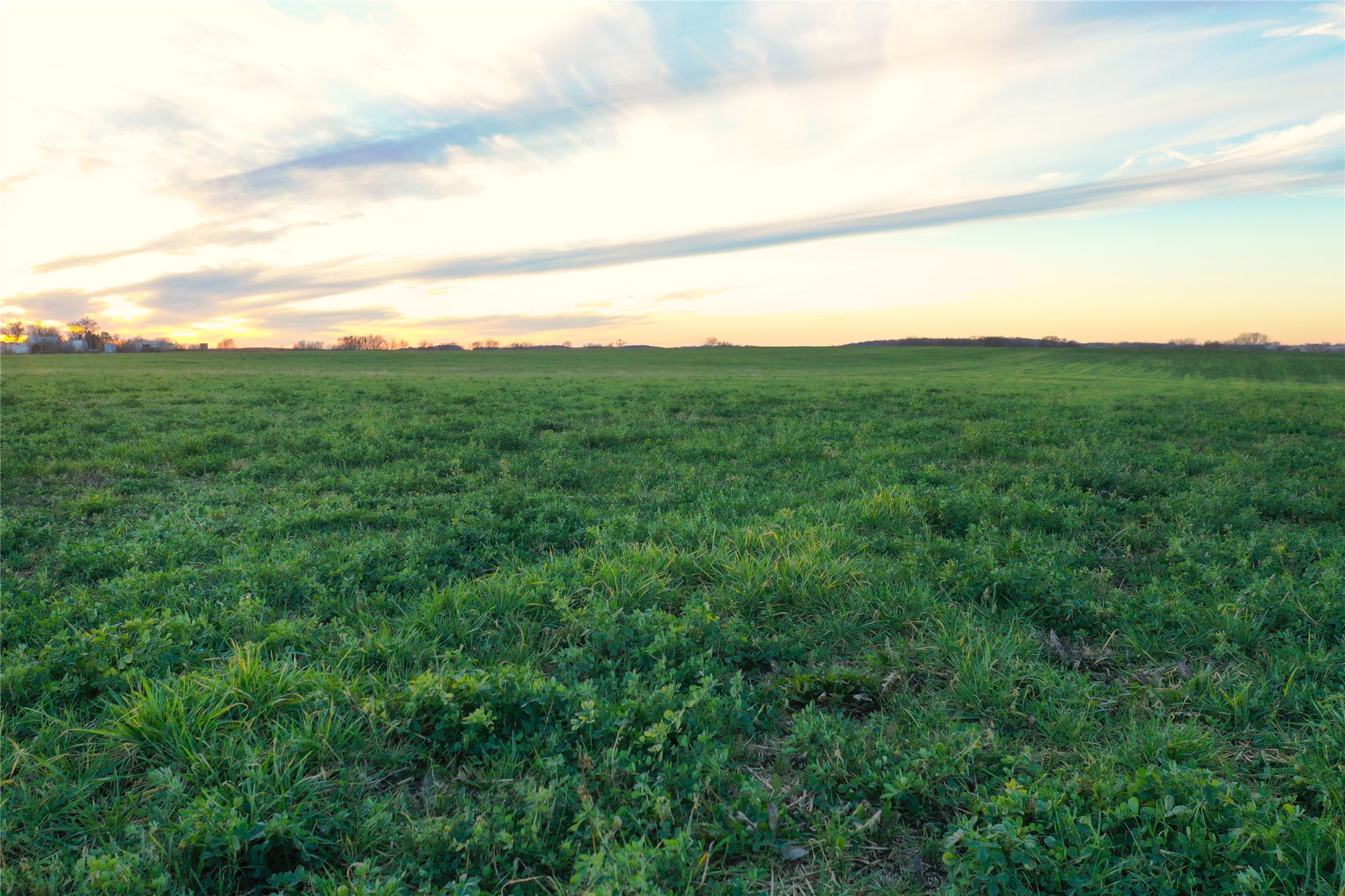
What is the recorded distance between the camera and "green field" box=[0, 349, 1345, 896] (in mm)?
2891

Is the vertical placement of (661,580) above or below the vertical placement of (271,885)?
above

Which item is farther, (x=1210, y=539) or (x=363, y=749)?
(x=1210, y=539)

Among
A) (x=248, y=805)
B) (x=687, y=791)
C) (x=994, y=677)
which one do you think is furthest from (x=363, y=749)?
(x=994, y=677)

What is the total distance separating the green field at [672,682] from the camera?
2891 mm

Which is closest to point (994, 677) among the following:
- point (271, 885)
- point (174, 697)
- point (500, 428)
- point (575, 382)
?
point (271, 885)

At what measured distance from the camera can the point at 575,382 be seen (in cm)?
2850

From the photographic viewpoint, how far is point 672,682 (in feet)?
12.9

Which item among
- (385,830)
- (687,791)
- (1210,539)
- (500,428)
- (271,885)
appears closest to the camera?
(271,885)

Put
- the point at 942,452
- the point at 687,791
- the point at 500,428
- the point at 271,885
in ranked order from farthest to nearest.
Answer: the point at 500,428 → the point at 942,452 → the point at 687,791 → the point at 271,885

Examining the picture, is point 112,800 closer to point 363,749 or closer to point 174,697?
point 174,697

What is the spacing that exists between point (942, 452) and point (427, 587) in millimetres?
9304

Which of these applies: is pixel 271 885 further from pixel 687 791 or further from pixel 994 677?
pixel 994 677

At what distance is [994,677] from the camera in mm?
4172

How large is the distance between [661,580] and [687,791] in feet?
7.46
